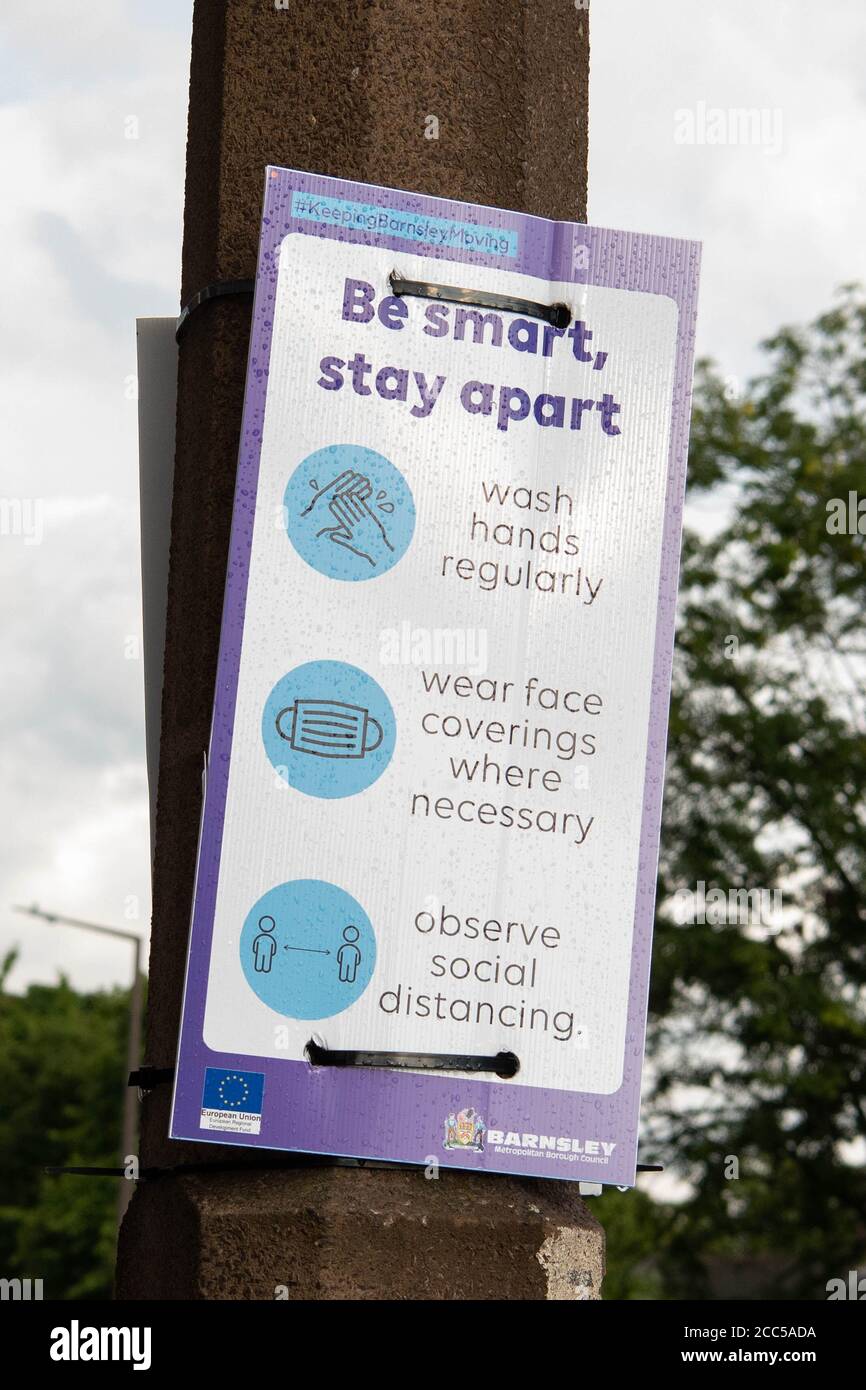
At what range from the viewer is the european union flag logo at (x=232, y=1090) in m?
2.53

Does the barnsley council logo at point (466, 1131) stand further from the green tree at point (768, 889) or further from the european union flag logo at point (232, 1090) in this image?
the green tree at point (768, 889)

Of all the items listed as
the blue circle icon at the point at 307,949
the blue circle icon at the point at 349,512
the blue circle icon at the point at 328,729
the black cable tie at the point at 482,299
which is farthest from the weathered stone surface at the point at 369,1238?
the black cable tie at the point at 482,299

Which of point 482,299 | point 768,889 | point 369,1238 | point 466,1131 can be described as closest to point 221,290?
point 482,299

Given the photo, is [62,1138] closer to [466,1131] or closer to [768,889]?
[768,889]

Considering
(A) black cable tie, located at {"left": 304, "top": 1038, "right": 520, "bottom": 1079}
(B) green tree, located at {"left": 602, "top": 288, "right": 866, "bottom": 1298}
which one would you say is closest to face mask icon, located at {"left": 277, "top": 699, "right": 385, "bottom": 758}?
(A) black cable tie, located at {"left": 304, "top": 1038, "right": 520, "bottom": 1079}

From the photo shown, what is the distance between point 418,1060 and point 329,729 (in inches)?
20.1

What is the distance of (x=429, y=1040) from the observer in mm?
2582

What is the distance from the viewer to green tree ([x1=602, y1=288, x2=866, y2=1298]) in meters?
17.3

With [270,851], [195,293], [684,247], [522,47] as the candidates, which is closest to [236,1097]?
[270,851]

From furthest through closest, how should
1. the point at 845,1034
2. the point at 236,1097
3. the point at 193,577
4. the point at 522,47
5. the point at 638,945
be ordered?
the point at 845,1034 → the point at 522,47 → the point at 193,577 → the point at 638,945 → the point at 236,1097

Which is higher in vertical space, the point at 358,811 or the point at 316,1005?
the point at 358,811

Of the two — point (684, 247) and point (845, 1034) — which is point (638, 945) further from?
point (845, 1034)

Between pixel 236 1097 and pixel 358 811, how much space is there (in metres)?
0.46

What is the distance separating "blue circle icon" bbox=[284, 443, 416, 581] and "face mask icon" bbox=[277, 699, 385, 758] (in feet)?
0.69
